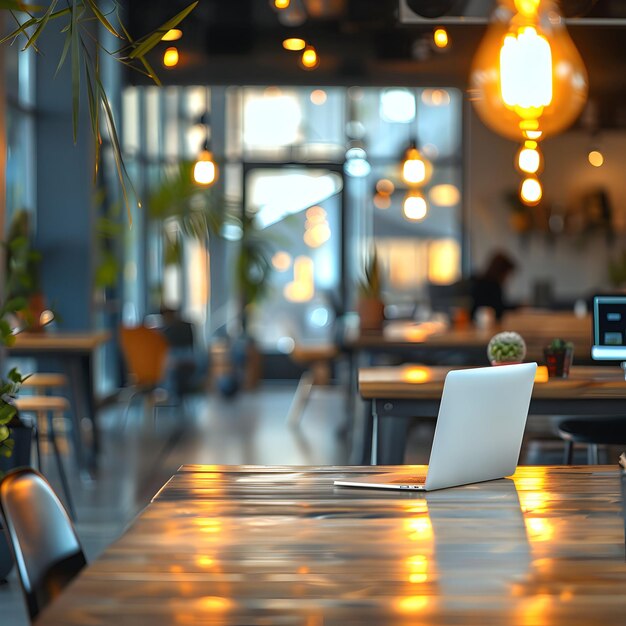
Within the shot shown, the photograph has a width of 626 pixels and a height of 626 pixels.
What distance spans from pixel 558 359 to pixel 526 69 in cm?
117

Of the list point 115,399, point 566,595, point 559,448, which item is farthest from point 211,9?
point 566,595

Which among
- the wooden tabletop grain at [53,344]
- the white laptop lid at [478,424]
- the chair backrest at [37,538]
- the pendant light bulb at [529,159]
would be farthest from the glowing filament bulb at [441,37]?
the chair backrest at [37,538]

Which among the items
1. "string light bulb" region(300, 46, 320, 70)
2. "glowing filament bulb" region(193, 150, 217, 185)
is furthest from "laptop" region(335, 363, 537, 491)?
"glowing filament bulb" region(193, 150, 217, 185)

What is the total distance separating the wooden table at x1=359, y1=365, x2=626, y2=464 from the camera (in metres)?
4.20

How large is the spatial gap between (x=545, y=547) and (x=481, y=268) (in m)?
11.8

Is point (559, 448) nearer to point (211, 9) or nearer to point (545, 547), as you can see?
point (211, 9)

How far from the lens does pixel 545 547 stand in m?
1.97

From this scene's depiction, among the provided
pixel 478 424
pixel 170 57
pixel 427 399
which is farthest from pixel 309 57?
pixel 478 424

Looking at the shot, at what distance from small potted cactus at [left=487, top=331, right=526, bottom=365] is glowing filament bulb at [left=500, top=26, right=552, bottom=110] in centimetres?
89

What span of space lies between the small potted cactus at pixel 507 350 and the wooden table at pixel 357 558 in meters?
1.73

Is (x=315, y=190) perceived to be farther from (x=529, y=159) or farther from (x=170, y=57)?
(x=170, y=57)

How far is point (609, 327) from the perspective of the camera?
4.52 m

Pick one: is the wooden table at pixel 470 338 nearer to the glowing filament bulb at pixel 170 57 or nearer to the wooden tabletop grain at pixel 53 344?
the wooden tabletop grain at pixel 53 344

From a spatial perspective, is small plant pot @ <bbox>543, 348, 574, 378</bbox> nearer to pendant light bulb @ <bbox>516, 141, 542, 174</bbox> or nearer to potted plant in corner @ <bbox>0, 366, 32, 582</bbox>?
potted plant in corner @ <bbox>0, 366, 32, 582</bbox>
